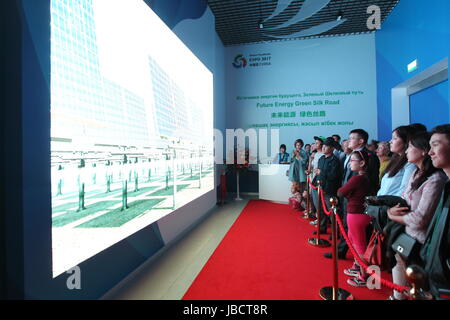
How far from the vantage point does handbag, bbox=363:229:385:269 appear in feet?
6.01

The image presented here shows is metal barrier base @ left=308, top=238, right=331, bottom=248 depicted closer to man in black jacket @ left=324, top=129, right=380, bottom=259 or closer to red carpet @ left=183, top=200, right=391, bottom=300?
red carpet @ left=183, top=200, right=391, bottom=300

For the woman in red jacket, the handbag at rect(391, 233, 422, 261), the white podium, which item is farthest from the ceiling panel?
the handbag at rect(391, 233, 422, 261)

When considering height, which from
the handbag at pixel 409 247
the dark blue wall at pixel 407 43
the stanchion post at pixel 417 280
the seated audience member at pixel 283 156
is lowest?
the handbag at pixel 409 247

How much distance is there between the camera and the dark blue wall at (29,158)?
1.30 meters

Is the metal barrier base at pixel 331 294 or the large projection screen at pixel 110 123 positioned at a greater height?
the large projection screen at pixel 110 123

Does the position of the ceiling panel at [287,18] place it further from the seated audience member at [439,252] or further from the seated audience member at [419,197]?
the seated audience member at [439,252]

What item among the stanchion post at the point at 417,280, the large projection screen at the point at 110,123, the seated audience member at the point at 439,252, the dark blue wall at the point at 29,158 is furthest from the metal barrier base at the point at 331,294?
the dark blue wall at the point at 29,158

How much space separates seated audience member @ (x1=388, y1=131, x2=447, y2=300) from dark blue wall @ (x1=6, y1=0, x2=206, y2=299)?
2143 mm

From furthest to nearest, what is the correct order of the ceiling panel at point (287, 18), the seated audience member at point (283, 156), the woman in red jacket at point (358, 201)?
1. the seated audience member at point (283, 156)
2. the ceiling panel at point (287, 18)
3. the woman in red jacket at point (358, 201)

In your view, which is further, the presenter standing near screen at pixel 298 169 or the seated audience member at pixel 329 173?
the presenter standing near screen at pixel 298 169

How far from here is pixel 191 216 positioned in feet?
13.0

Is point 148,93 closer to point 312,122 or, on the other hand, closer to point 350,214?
point 350,214

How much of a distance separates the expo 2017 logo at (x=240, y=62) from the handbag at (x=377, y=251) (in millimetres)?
6006

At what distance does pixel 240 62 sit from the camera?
6918mm
